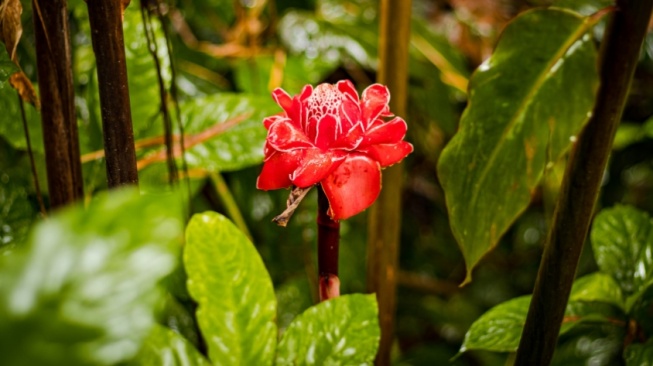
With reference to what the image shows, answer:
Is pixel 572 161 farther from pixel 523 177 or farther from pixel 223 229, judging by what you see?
pixel 223 229

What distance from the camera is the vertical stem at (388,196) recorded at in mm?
635

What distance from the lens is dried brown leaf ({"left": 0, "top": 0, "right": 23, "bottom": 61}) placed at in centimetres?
36

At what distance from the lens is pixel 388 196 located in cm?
67

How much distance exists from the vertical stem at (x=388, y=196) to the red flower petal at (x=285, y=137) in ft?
0.94

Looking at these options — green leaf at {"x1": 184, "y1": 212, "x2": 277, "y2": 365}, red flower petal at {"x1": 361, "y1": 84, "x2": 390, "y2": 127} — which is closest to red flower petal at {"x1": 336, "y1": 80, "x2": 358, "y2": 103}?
red flower petal at {"x1": 361, "y1": 84, "x2": 390, "y2": 127}

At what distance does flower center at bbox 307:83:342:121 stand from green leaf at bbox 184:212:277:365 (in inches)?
3.6

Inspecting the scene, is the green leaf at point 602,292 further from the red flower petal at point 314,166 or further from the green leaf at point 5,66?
the green leaf at point 5,66

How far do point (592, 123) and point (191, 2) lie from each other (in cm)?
76

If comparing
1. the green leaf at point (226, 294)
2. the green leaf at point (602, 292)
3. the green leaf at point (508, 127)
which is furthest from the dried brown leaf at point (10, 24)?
the green leaf at point (602, 292)

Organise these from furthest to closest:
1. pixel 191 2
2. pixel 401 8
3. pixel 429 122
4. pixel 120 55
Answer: pixel 429 122, pixel 191 2, pixel 401 8, pixel 120 55

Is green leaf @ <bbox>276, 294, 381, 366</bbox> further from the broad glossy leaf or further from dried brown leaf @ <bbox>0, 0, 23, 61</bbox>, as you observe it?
dried brown leaf @ <bbox>0, 0, 23, 61</bbox>

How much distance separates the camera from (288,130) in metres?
0.38

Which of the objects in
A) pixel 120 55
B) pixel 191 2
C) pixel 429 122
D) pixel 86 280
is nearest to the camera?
pixel 86 280

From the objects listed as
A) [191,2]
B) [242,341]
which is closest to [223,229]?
[242,341]
